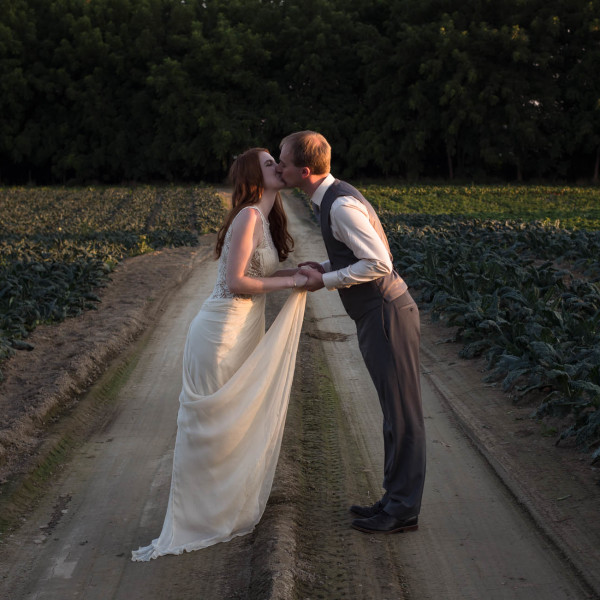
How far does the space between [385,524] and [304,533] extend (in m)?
0.44

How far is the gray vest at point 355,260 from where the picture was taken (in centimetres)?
406

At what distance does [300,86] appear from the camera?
2067 inches

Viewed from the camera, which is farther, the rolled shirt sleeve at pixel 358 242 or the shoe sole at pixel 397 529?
the shoe sole at pixel 397 529

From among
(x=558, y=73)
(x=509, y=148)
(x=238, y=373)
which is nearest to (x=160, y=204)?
(x=509, y=148)

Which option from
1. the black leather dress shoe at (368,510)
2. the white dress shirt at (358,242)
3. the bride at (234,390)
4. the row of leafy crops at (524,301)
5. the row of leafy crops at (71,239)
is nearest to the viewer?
the white dress shirt at (358,242)

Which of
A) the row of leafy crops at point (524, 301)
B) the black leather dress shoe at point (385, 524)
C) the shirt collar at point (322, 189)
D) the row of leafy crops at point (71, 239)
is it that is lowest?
the row of leafy crops at point (71, 239)

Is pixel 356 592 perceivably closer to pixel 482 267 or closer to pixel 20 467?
pixel 20 467

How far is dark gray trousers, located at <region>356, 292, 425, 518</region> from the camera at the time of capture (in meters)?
4.15

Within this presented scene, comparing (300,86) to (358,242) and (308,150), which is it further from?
(358,242)

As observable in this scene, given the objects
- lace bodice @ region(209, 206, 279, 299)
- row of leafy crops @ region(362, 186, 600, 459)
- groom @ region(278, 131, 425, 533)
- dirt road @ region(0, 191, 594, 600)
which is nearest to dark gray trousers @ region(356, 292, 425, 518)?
groom @ region(278, 131, 425, 533)

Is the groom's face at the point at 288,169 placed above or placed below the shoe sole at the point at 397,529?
above

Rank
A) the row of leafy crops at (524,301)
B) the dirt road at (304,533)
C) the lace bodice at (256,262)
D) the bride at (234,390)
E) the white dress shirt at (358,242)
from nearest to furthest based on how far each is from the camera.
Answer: the dirt road at (304,533) < the white dress shirt at (358,242) < the bride at (234,390) < the lace bodice at (256,262) < the row of leafy crops at (524,301)

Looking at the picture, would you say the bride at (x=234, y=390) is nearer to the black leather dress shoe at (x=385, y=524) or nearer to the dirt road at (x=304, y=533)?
the dirt road at (x=304, y=533)

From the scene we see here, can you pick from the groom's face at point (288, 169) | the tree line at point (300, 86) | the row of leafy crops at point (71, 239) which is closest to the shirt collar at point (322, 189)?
the groom's face at point (288, 169)
